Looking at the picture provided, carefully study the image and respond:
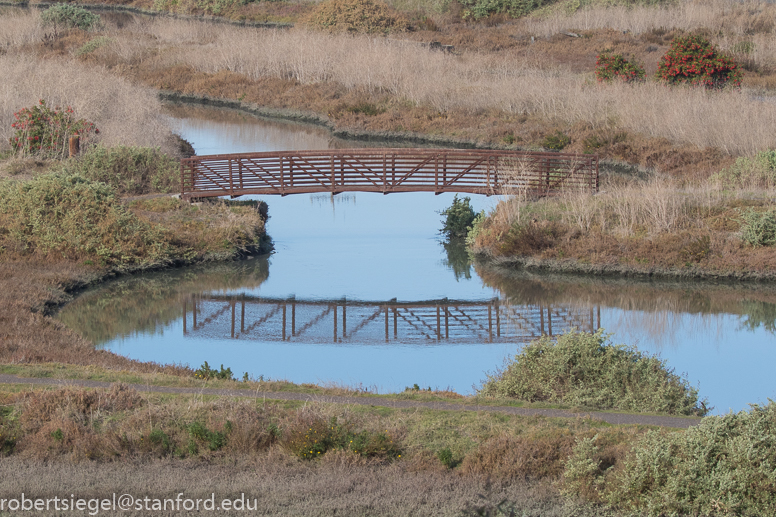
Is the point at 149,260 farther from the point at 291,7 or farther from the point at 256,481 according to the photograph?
the point at 291,7

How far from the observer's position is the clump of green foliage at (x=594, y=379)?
1459 centimetres

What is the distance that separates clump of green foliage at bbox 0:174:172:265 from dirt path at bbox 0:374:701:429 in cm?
1347

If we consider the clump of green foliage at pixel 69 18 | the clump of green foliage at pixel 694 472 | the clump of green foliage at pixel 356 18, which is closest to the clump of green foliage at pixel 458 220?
the clump of green foliage at pixel 694 472

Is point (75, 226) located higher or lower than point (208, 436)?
higher

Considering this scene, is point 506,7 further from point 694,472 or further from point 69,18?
point 694,472

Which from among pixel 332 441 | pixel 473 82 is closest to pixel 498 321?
pixel 332 441

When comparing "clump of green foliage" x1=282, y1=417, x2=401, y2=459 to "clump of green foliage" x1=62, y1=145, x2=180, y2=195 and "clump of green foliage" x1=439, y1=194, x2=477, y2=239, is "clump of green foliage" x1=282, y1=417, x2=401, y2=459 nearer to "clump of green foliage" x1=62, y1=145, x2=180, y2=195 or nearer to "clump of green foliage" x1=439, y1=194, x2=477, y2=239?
"clump of green foliage" x1=439, y1=194, x2=477, y2=239

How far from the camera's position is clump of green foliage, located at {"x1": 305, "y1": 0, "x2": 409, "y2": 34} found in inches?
2648

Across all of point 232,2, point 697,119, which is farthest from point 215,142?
point 232,2

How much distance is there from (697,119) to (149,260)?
21.7m

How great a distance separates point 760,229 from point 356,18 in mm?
45397

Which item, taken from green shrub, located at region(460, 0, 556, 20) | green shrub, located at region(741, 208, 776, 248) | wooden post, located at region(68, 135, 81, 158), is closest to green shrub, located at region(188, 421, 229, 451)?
green shrub, located at region(741, 208, 776, 248)

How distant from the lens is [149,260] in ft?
92.5

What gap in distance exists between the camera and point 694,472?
10805 millimetres
